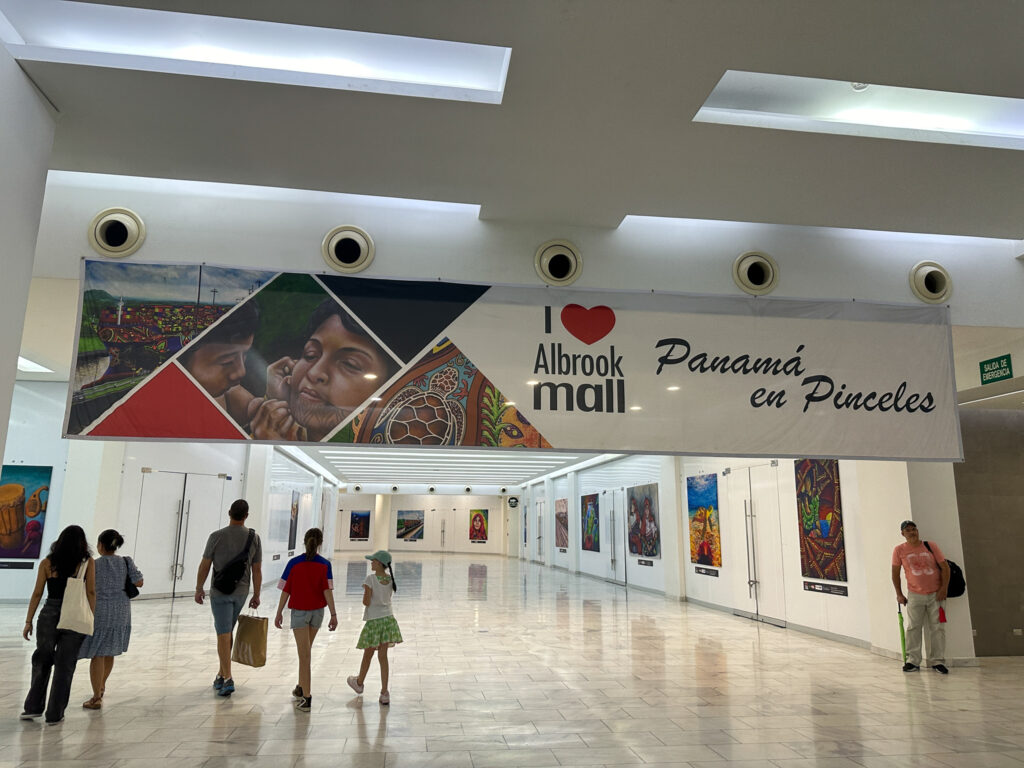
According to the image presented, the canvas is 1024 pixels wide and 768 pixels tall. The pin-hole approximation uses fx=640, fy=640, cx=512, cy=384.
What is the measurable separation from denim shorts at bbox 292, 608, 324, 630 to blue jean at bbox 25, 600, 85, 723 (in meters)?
1.63

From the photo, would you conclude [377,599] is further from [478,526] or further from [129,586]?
[478,526]

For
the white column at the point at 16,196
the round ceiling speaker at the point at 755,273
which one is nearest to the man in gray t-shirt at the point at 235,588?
the white column at the point at 16,196

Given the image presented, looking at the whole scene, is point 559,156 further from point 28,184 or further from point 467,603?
point 467,603

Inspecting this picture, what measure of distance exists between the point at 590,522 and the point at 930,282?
1538cm

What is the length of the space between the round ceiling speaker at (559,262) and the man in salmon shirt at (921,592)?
5175mm

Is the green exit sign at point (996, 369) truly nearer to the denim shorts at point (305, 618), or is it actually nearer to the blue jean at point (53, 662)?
the denim shorts at point (305, 618)

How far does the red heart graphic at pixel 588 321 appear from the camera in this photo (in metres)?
5.05

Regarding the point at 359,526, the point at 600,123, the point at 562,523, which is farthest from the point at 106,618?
the point at 359,526

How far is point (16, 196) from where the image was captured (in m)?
3.42

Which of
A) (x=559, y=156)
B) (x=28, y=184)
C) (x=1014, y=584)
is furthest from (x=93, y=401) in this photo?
(x=1014, y=584)

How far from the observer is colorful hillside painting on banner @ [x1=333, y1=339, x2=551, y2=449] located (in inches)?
186

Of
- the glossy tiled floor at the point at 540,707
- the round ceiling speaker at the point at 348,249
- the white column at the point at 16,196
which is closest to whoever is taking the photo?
the white column at the point at 16,196

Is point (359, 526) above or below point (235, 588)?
below

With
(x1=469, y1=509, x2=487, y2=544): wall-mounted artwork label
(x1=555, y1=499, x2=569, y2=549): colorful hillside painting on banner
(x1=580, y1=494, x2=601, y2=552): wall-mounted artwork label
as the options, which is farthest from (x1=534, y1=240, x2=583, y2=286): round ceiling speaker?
(x1=469, y1=509, x2=487, y2=544): wall-mounted artwork label
